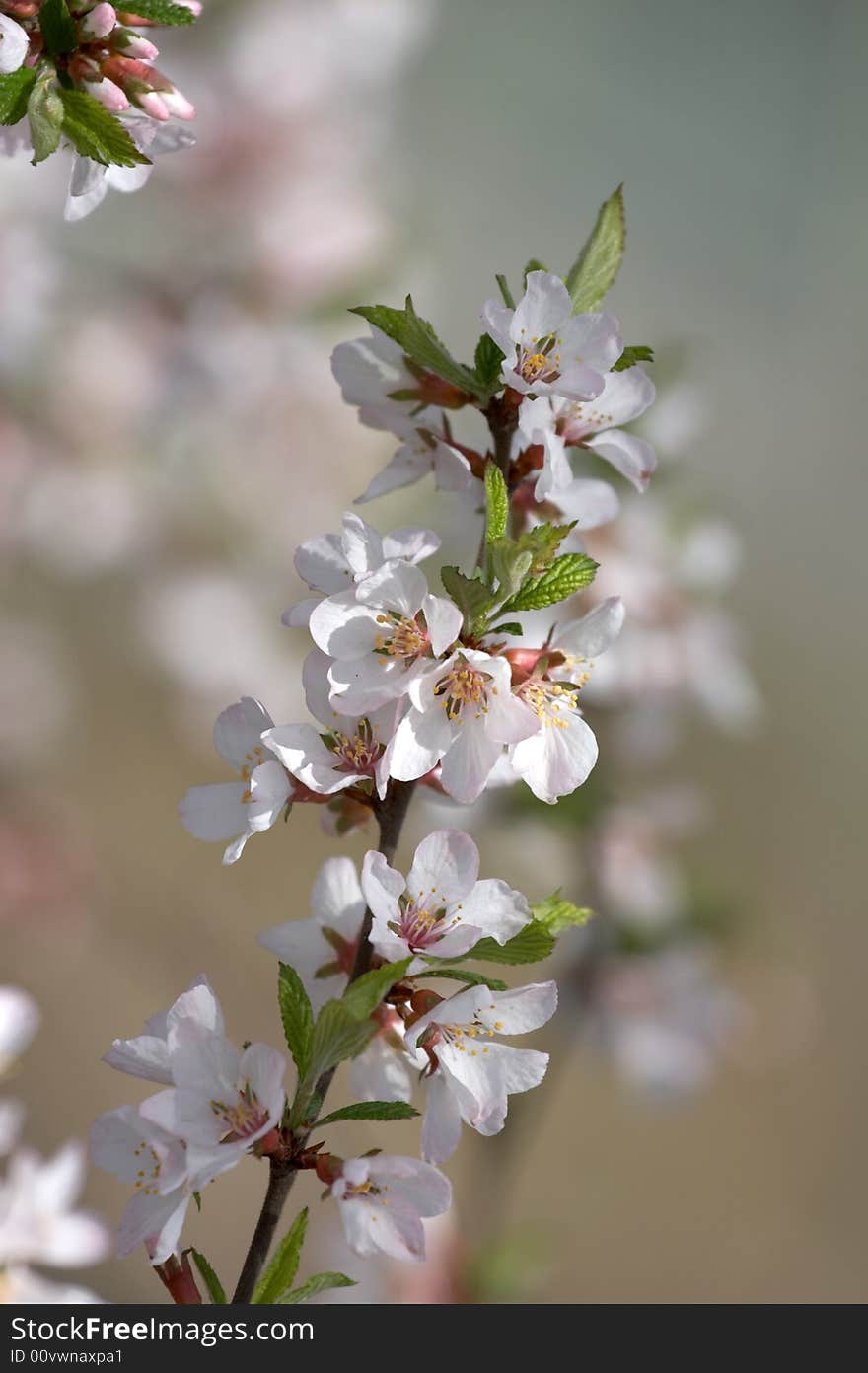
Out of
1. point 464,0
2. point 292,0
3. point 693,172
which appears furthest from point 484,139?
point 292,0

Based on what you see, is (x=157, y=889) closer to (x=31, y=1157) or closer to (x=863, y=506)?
(x=31, y=1157)

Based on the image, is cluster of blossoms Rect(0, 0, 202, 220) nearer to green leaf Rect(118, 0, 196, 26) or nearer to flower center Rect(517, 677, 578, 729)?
green leaf Rect(118, 0, 196, 26)

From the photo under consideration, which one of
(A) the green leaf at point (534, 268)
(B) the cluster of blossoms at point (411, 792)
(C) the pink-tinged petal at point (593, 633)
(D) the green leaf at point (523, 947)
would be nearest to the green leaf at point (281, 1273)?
(B) the cluster of blossoms at point (411, 792)

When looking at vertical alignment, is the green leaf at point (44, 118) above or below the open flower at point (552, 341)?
above

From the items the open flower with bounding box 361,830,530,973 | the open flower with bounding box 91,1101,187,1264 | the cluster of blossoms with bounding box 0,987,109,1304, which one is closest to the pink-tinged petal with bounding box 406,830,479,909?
the open flower with bounding box 361,830,530,973

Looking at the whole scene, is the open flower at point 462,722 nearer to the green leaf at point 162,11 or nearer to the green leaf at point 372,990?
the green leaf at point 372,990

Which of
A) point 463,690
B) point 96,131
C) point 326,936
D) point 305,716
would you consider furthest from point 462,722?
point 305,716

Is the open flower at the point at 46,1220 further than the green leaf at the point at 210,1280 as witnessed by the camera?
Yes
